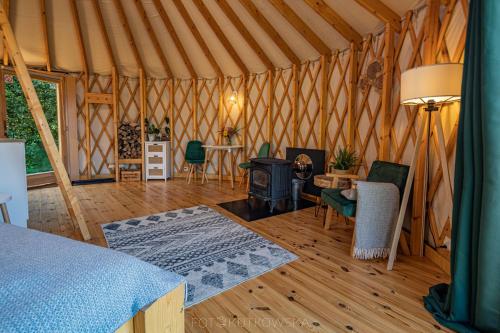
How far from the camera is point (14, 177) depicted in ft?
8.46

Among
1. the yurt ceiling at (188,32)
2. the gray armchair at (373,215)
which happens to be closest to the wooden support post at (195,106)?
the yurt ceiling at (188,32)

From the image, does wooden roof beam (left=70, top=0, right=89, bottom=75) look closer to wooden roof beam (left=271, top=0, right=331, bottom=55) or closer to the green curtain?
wooden roof beam (left=271, top=0, right=331, bottom=55)

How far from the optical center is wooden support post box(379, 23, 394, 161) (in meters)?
2.88

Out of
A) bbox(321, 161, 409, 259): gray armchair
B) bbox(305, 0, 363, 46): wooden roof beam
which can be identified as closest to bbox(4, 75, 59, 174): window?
bbox(305, 0, 363, 46): wooden roof beam

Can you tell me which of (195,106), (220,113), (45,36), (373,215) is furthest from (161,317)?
(195,106)

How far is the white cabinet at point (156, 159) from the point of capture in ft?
18.0

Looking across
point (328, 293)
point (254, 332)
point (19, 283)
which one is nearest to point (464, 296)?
point (328, 293)

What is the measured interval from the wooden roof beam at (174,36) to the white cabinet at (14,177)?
277cm

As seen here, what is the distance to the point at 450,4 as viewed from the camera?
213cm

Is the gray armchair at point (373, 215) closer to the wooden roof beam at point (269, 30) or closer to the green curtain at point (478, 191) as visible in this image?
the green curtain at point (478, 191)

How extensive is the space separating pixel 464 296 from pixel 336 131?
2718 mm

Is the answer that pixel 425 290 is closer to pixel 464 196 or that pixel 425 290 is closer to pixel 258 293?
pixel 464 196

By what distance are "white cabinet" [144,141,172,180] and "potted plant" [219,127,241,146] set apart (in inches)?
46.2

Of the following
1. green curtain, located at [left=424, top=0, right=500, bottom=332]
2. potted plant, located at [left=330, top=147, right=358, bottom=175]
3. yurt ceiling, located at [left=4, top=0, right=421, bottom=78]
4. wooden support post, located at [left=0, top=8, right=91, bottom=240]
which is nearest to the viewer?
green curtain, located at [left=424, top=0, right=500, bottom=332]
